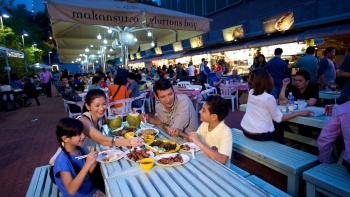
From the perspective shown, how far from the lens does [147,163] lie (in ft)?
5.51

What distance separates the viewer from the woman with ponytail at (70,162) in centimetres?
178

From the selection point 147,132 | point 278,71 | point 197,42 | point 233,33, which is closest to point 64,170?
point 147,132

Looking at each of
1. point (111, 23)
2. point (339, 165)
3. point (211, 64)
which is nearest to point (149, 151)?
point (339, 165)

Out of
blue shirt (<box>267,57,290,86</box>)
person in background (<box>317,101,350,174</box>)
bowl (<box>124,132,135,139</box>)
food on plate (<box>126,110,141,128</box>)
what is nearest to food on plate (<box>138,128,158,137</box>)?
bowl (<box>124,132,135,139</box>)

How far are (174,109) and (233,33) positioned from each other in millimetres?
14013

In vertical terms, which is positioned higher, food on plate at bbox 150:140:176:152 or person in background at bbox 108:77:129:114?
person in background at bbox 108:77:129:114

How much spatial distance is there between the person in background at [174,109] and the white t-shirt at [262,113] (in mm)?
948

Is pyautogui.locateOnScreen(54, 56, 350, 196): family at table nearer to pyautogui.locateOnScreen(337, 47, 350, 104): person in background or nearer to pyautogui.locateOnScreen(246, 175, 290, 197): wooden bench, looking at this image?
pyautogui.locateOnScreen(246, 175, 290, 197): wooden bench

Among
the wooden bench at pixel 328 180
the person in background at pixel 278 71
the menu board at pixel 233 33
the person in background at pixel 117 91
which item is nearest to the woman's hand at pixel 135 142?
the wooden bench at pixel 328 180

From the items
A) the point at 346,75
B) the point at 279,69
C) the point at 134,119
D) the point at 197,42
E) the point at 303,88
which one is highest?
the point at 197,42

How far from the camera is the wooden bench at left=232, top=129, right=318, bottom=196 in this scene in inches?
94.5

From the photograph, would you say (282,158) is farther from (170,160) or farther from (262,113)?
(170,160)

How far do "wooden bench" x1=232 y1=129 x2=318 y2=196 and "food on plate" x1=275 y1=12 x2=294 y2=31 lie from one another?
1082 cm

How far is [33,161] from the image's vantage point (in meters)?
4.29
